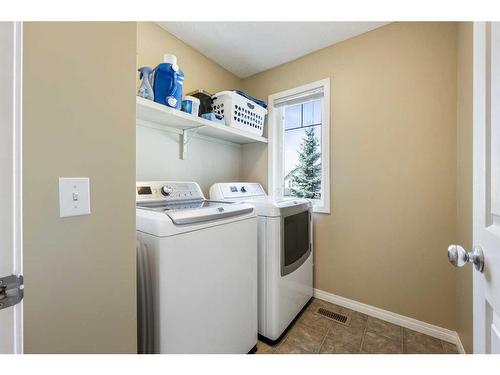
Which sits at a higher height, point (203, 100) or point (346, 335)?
point (203, 100)

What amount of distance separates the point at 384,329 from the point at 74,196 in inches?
83.2

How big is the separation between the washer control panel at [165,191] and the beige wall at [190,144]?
25 cm

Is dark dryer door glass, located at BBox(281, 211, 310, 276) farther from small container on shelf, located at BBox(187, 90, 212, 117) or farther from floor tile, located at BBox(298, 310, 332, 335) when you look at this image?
small container on shelf, located at BBox(187, 90, 212, 117)

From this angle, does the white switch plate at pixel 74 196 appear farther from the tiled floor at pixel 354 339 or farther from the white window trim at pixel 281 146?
the white window trim at pixel 281 146

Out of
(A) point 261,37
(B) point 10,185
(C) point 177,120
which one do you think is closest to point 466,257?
(B) point 10,185

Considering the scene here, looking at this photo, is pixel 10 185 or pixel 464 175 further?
pixel 464 175

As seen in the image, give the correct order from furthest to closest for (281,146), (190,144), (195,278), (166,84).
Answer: (281,146), (190,144), (166,84), (195,278)

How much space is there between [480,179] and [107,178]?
1.09 meters

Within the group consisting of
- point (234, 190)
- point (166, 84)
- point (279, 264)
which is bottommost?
point (279, 264)

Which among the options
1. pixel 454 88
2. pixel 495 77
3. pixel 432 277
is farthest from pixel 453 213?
pixel 495 77

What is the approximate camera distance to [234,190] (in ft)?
6.37

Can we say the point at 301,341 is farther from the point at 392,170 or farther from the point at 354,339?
the point at 392,170

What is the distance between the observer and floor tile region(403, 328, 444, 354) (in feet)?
4.56

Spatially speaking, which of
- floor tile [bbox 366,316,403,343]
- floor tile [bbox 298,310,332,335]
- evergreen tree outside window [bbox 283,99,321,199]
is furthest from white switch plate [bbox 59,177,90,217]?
floor tile [bbox 366,316,403,343]
